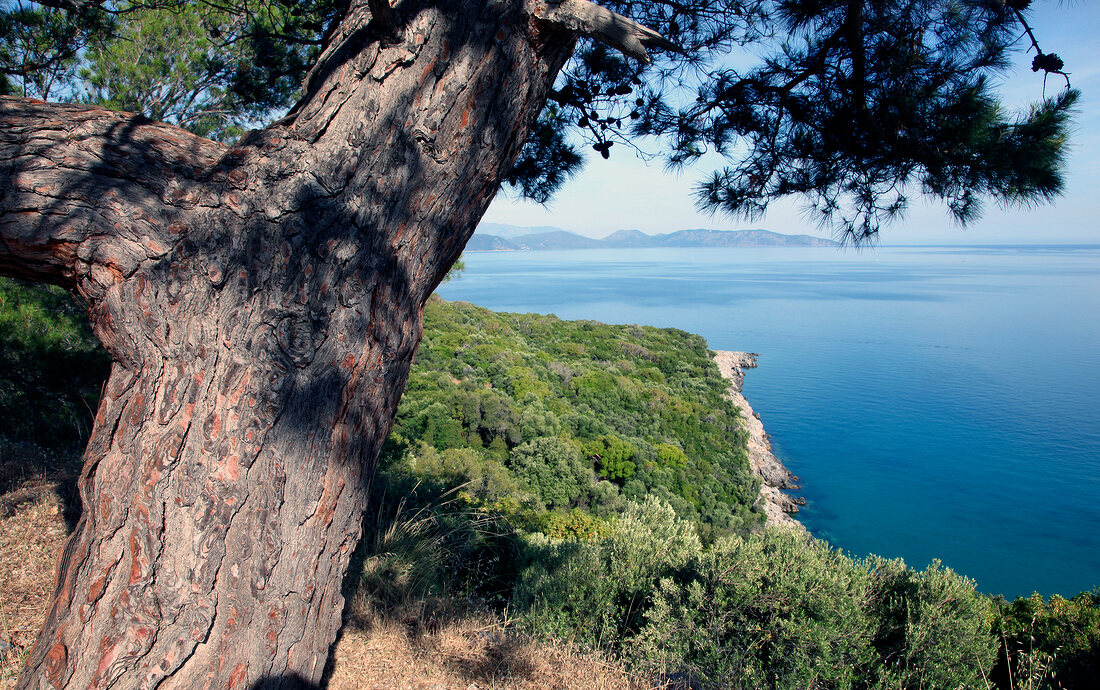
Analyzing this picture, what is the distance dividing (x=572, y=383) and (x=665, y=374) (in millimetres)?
8312

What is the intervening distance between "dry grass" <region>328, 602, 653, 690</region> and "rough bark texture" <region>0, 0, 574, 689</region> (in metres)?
0.94

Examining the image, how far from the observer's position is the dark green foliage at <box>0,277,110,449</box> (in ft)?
15.4

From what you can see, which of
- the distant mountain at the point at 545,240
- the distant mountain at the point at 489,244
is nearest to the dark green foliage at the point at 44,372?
the distant mountain at the point at 489,244

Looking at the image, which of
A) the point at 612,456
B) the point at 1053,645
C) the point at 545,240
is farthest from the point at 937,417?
the point at 545,240

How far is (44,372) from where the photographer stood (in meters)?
4.78

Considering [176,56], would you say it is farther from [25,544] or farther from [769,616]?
[769,616]

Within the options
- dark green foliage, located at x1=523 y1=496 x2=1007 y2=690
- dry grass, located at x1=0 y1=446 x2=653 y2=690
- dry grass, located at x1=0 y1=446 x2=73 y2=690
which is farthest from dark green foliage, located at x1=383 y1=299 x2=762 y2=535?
dry grass, located at x1=0 y1=446 x2=653 y2=690

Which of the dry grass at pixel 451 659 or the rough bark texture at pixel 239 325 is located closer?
the rough bark texture at pixel 239 325

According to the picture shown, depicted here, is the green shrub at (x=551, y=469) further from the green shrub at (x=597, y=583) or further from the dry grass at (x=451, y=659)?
the dry grass at (x=451, y=659)

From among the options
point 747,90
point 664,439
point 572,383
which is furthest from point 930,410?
point 747,90

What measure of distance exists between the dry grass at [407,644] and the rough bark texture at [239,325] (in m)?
1.00

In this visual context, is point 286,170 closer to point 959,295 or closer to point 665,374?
point 665,374

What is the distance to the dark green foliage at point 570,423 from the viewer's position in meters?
13.2

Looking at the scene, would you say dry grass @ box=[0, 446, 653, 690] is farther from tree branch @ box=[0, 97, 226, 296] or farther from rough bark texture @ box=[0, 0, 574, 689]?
tree branch @ box=[0, 97, 226, 296]
